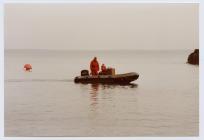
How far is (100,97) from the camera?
5.73m

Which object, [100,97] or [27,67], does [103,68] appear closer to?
[100,97]

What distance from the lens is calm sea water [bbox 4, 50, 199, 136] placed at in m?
5.64

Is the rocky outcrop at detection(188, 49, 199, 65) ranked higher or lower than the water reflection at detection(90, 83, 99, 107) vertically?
higher

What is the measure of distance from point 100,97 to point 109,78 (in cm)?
17

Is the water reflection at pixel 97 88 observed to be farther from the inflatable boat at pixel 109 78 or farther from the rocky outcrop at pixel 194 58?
the rocky outcrop at pixel 194 58

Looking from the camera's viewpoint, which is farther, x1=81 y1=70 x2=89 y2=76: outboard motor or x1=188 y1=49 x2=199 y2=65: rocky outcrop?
x1=81 y1=70 x2=89 y2=76: outboard motor

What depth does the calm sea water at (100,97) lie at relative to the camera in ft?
18.5

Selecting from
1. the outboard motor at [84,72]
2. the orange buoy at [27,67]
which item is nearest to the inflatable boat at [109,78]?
the outboard motor at [84,72]

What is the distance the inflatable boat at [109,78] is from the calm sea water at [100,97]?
0.04m

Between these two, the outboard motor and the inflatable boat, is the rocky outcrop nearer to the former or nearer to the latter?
the inflatable boat

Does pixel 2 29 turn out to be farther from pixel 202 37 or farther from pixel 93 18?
pixel 202 37

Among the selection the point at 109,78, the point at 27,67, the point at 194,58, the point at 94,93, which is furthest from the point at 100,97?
the point at 194,58

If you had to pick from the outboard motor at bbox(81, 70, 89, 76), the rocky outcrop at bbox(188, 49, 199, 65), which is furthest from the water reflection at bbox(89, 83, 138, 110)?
the rocky outcrop at bbox(188, 49, 199, 65)

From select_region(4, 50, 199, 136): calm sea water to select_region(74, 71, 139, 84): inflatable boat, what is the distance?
4 centimetres
